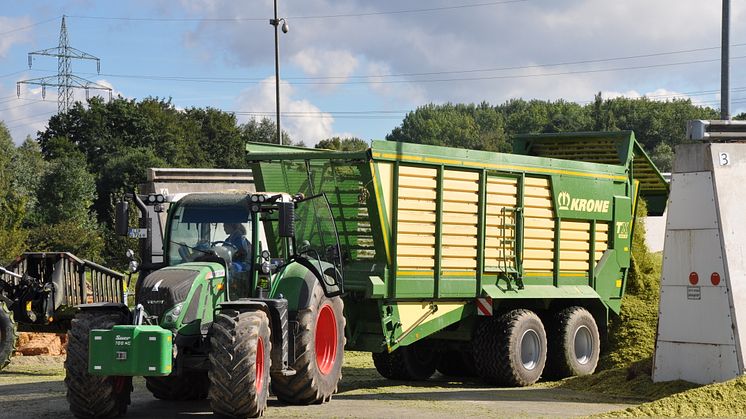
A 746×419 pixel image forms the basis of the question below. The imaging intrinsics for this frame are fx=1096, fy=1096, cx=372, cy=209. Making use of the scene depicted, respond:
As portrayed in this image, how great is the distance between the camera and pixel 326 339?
1229 centimetres

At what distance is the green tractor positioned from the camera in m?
10.1

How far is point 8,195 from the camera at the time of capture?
178ft

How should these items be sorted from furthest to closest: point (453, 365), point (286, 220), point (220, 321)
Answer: point (453, 365), point (286, 220), point (220, 321)

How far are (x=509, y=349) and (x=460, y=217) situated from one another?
187cm

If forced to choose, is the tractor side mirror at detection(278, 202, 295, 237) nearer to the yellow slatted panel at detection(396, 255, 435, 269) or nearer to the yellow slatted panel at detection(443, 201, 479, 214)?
the yellow slatted panel at detection(396, 255, 435, 269)

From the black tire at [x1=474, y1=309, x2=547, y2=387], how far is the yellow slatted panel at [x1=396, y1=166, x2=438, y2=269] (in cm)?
155

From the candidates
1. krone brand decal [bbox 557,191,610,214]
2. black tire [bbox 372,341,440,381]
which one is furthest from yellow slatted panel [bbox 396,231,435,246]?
krone brand decal [bbox 557,191,610,214]

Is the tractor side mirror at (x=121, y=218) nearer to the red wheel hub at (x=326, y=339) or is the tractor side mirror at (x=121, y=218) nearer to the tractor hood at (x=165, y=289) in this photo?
the tractor hood at (x=165, y=289)

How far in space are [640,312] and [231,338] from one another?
8.44 meters

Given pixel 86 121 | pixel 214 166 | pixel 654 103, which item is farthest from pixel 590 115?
pixel 86 121

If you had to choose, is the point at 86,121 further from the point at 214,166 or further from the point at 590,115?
the point at 590,115

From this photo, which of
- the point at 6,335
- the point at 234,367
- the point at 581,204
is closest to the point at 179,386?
the point at 234,367

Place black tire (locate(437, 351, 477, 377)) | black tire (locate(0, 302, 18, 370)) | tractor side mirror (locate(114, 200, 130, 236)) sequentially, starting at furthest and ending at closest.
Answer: black tire (locate(0, 302, 18, 370)), black tire (locate(437, 351, 477, 377)), tractor side mirror (locate(114, 200, 130, 236))

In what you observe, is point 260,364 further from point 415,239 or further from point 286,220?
point 415,239
